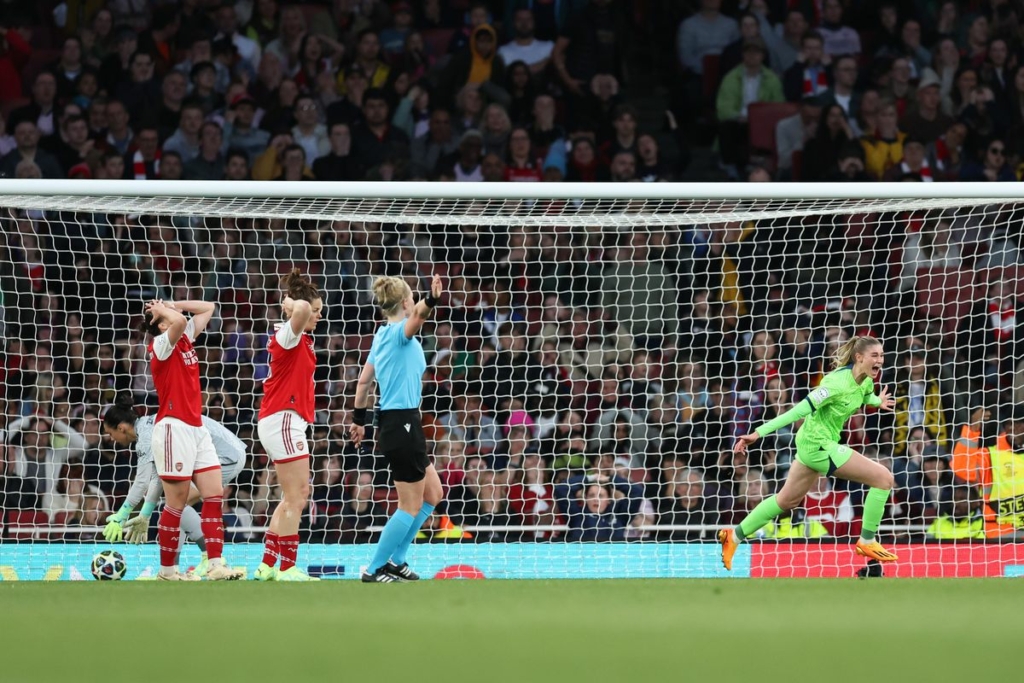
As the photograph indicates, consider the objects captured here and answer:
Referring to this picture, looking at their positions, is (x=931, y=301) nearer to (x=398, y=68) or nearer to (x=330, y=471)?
(x=330, y=471)

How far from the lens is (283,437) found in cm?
731

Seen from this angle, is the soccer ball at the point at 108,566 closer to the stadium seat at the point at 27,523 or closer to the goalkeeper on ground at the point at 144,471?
the goalkeeper on ground at the point at 144,471

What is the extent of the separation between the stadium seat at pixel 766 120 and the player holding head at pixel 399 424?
6.26 meters

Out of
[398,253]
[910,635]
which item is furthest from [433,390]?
[910,635]

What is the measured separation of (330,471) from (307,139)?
415 centimetres

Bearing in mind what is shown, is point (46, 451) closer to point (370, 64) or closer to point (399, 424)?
point (399, 424)

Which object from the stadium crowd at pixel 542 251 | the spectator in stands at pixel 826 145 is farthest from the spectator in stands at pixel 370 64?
the spectator in stands at pixel 826 145

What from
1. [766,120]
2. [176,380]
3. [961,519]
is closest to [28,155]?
[176,380]

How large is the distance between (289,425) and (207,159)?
5.33 meters

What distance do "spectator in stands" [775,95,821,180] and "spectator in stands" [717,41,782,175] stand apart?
13.5 inches

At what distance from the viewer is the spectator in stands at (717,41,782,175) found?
12672 mm

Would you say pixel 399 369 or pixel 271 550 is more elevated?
pixel 399 369

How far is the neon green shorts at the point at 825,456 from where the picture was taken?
25.9 ft

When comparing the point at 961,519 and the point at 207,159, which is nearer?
the point at 961,519
